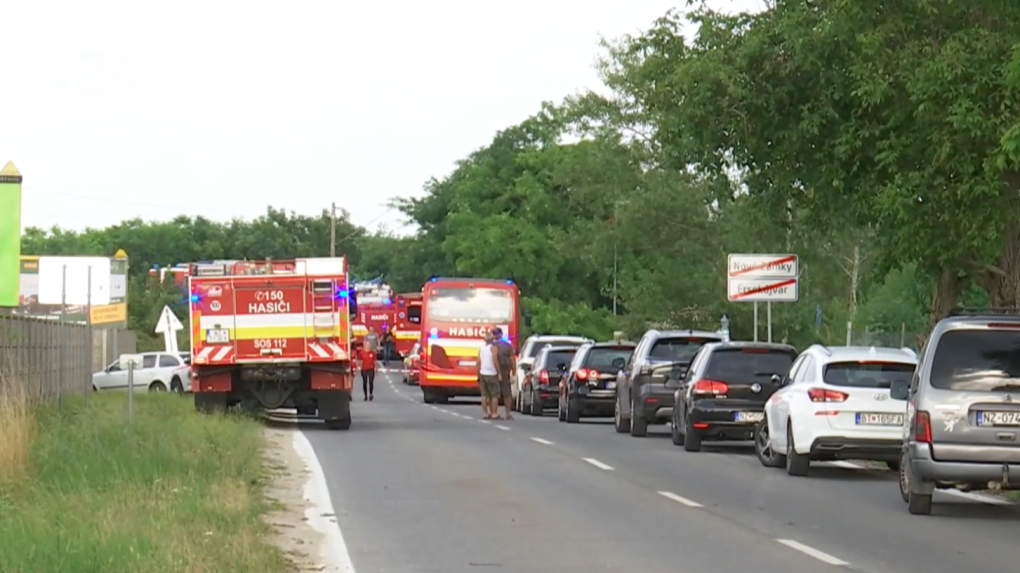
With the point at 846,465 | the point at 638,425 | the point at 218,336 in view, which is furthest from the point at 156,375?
the point at 846,465

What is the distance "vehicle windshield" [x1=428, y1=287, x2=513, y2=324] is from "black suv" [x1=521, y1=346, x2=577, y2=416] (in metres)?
8.15

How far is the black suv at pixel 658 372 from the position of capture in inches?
1087

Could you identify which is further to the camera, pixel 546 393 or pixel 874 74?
pixel 546 393

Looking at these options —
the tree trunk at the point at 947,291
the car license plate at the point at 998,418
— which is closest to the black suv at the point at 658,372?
the tree trunk at the point at 947,291

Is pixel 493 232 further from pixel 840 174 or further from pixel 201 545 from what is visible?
pixel 201 545

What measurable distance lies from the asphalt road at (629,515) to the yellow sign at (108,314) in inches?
1480

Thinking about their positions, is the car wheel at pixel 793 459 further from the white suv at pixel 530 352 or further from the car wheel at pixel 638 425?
the white suv at pixel 530 352

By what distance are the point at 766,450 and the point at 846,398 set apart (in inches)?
105

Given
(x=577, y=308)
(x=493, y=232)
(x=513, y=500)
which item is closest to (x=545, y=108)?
(x=493, y=232)

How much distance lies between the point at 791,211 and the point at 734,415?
15.7ft

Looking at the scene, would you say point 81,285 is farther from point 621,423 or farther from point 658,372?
point 621,423

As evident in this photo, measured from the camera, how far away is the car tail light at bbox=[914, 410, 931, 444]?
14.8 meters

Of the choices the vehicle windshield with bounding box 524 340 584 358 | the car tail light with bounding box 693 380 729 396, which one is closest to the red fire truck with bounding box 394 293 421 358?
the vehicle windshield with bounding box 524 340 584 358

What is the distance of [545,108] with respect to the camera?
298ft
